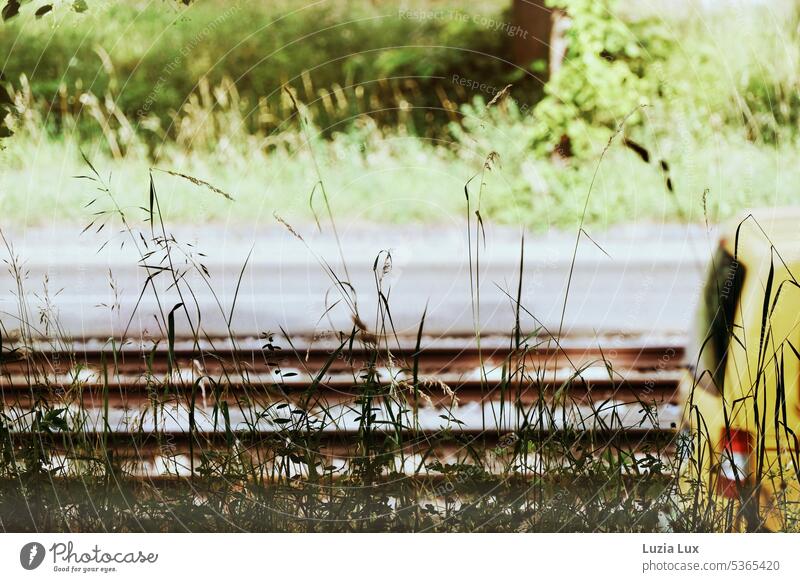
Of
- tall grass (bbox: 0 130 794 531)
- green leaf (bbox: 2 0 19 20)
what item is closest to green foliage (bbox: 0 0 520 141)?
green leaf (bbox: 2 0 19 20)

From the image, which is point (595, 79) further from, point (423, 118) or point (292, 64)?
point (292, 64)

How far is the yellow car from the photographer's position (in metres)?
2.53

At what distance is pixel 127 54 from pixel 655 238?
12.7 feet

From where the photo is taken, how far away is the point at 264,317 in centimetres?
487

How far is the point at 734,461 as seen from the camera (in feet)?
8.43

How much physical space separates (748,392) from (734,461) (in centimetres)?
21

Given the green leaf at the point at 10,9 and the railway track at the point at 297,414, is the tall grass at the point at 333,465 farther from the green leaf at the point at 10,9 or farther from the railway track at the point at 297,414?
the green leaf at the point at 10,9

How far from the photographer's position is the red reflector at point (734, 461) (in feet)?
8.28

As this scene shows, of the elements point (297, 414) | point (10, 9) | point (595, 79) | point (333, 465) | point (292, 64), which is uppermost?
point (292, 64)

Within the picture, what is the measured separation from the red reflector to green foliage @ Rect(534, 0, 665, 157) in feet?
6.61

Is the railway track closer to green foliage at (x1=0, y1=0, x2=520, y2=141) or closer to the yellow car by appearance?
the yellow car

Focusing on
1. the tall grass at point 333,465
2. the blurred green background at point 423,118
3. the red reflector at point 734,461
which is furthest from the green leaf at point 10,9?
the red reflector at point 734,461

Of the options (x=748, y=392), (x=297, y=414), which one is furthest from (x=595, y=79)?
(x=297, y=414)
